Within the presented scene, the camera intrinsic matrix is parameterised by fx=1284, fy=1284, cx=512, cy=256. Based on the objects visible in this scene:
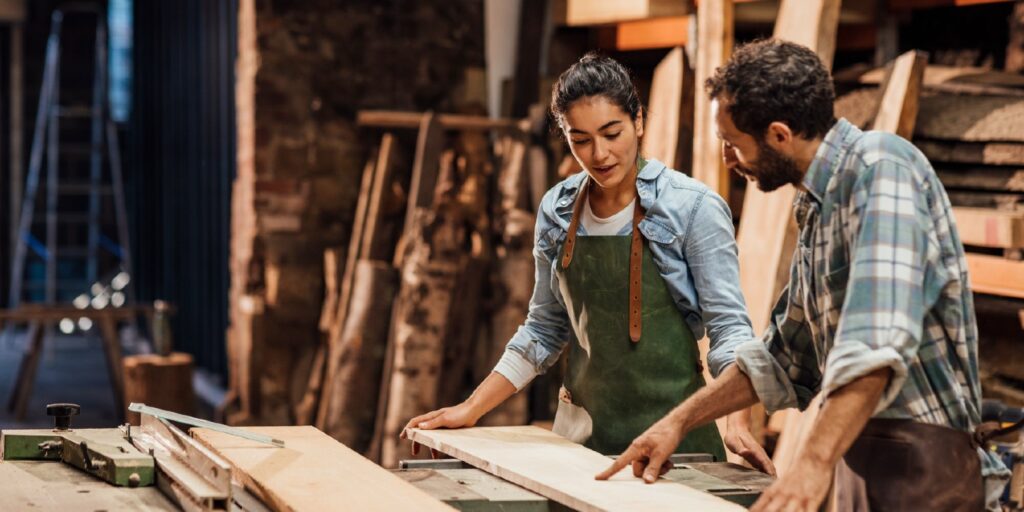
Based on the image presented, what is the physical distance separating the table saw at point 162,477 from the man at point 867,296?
0.34 m

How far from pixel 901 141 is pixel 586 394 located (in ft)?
3.64

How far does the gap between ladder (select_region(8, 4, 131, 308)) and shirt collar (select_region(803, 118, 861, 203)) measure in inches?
495

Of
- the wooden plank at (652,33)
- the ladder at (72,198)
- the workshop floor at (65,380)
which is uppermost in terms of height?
Result: the wooden plank at (652,33)

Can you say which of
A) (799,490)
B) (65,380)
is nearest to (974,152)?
(799,490)

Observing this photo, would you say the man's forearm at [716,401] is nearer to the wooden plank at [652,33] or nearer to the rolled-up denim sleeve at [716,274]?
the rolled-up denim sleeve at [716,274]

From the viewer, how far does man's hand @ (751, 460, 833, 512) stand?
1.86 meters

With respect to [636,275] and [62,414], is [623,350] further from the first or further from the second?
[62,414]

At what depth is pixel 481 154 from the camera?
657 cm

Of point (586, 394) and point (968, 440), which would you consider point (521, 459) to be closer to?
point (586, 394)

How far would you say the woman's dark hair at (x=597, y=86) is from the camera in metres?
2.71

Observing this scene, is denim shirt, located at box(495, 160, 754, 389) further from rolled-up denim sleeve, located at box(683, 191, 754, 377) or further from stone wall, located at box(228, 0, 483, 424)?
stone wall, located at box(228, 0, 483, 424)

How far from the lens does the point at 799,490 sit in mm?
1870

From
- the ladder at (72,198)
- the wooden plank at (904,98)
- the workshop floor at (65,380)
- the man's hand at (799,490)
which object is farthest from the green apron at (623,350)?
the ladder at (72,198)

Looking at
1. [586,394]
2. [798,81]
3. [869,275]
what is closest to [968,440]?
[869,275]
